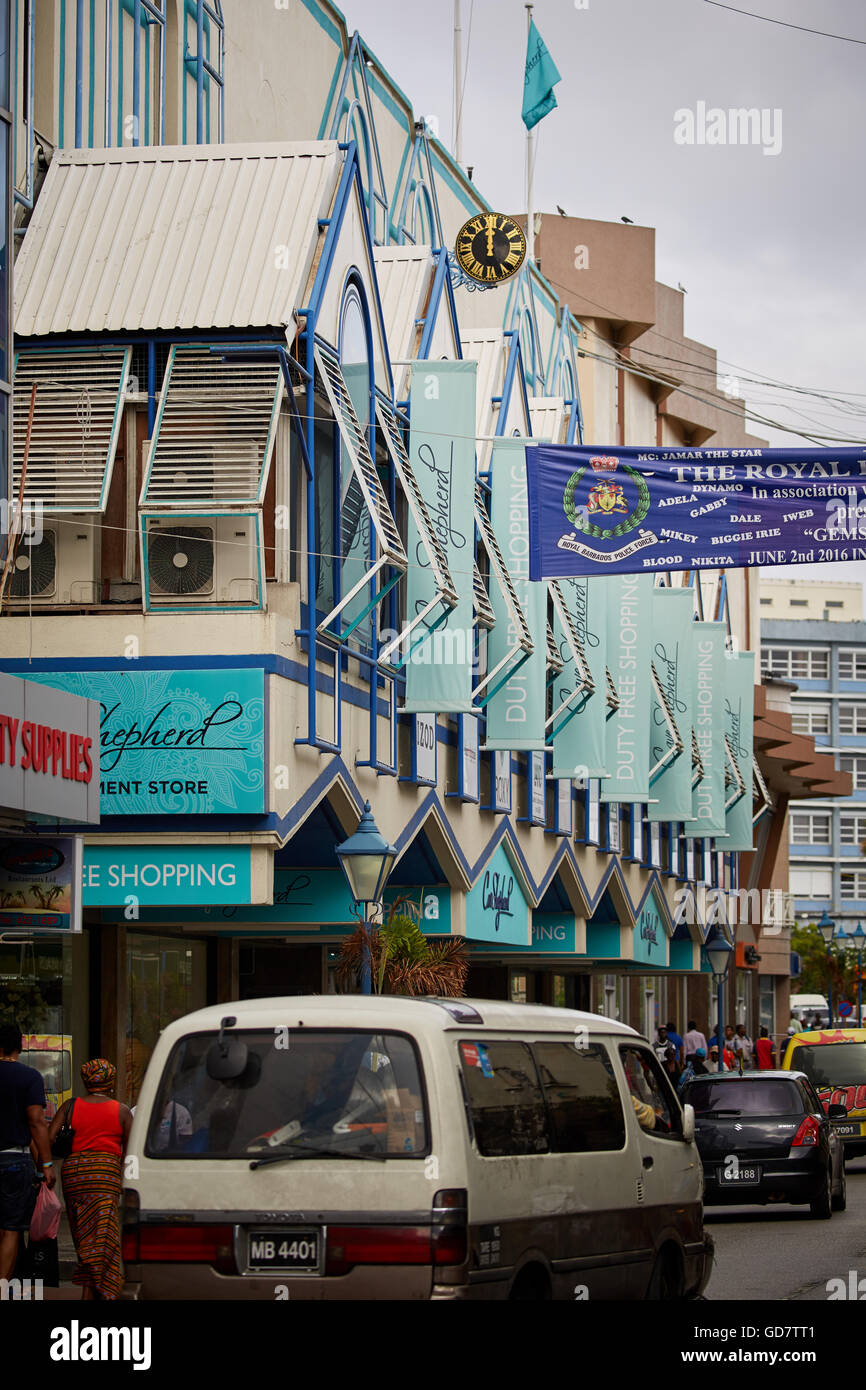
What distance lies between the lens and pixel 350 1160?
9805 mm

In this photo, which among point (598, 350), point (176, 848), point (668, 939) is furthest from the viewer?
point (598, 350)

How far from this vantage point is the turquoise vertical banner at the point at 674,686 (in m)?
39.4

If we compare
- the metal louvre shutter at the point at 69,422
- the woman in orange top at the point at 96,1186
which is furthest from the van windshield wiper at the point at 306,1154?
the metal louvre shutter at the point at 69,422

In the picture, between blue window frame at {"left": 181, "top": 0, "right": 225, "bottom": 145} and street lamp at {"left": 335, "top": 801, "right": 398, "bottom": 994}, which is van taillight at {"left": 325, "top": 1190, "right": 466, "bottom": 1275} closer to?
street lamp at {"left": 335, "top": 801, "right": 398, "bottom": 994}

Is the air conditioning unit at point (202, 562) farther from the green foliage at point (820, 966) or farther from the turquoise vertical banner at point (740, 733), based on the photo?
the green foliage at point (820, 966)

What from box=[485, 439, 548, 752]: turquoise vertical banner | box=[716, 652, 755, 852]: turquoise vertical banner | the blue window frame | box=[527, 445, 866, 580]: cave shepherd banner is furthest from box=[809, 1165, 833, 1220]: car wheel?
box=[716, 652, 755, 852]: turquoise vertical banner

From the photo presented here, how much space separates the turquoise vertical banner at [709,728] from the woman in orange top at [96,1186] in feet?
98.1

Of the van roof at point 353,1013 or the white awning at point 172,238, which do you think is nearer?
the van roof at point 353,1013

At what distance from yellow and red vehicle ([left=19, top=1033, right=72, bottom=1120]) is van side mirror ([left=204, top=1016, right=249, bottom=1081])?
28.2 ft

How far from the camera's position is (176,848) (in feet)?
66.3

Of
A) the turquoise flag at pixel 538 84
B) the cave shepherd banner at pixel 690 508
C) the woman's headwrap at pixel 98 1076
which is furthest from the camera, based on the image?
the turquoise flag at pixel 538 84
